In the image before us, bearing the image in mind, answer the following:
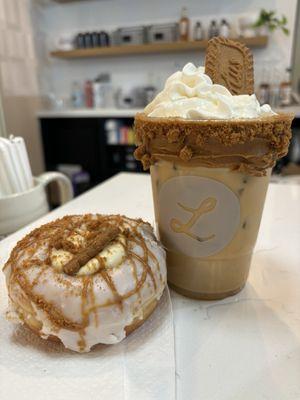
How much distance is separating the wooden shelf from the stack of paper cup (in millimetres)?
1853

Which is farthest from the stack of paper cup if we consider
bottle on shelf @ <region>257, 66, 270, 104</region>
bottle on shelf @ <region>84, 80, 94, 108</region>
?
bottle on shelf @ <region>84, 80, 94, 108</region>

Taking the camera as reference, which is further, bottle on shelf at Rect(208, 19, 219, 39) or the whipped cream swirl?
bottle on shelf at Rect(208, 19, 219, 39)

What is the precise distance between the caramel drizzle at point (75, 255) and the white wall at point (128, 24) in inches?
92.9

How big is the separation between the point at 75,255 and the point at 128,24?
2.70 meters

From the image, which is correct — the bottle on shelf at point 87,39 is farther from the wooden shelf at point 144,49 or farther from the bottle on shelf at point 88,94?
the bottle on shelf at point 88,94

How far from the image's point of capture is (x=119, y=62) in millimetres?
2811

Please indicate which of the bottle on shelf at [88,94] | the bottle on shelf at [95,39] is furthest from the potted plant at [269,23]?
the bottle on shelf at [88,94]

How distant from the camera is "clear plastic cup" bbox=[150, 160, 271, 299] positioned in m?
0.47

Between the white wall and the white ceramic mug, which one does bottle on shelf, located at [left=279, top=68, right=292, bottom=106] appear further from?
the white ceramic mug

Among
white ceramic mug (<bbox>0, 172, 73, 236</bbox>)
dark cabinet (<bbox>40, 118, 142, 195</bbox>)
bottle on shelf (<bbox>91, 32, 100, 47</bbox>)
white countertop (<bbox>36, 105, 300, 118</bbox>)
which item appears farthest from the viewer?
bottle on shelf (<bbox>91, 32, 100, 47</bbox>)

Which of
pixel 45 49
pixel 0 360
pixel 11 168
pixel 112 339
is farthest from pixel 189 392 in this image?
pixel 45 49

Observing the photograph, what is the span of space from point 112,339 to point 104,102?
2.62 metres

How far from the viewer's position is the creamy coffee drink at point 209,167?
0.43 meters

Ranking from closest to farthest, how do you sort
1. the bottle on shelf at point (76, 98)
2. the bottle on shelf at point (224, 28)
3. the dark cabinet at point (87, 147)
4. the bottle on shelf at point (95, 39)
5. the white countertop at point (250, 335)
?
the white countertop at point (250, 335), the bottle on shelf at point (224, 28), the dark cabinet at point (87, 147), the bottle on shelf at point (95, 39), the bottle on shelf at point (76, 98)
